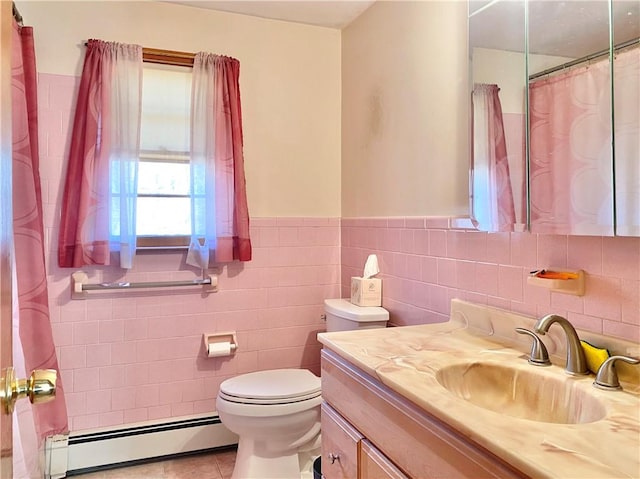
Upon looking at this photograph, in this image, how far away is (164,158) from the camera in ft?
7.77

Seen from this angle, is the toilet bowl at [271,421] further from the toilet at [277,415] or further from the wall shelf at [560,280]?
the wall shelf at [560,280]

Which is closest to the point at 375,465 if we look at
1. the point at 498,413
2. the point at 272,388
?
the point at 498,413

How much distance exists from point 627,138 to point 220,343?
191 cm

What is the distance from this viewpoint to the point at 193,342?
2416mm

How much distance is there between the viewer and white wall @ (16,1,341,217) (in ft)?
7.52

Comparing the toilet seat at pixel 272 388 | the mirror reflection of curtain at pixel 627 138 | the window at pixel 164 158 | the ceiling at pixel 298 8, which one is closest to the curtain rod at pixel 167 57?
the window at pixel 164 158

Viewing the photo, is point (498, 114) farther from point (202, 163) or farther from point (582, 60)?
point (202, 163)

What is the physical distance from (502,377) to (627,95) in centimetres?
74

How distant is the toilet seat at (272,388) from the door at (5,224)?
122cm

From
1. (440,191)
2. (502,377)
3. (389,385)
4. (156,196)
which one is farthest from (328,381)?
(156,196)

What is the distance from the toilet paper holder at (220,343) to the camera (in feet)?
7.77

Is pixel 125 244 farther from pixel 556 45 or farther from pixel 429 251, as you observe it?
pixel 556 45

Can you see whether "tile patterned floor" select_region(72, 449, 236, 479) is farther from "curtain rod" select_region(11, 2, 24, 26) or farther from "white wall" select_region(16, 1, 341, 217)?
"curtain rod" select_region(11, 2, 24, 26)

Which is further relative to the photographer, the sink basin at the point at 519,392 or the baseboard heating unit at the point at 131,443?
the baseboard heating unit at the point at 131,443
